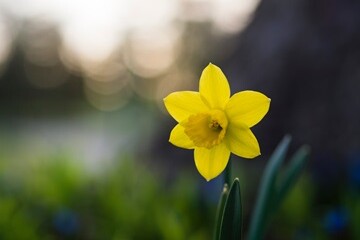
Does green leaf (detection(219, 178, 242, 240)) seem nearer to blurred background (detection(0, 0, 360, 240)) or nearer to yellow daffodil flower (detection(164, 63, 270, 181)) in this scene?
yellow daffodil flower (detection(164, 63, 270, 181))

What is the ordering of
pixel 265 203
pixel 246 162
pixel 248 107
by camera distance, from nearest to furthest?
pixel 248 107 < pixel 265 203 < pixel 246 162

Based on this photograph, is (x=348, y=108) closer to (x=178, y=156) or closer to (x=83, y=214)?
(x=178, y=156)

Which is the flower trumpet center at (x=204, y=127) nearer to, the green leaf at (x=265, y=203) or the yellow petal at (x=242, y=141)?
the yellow petal at (x=242, y=141)

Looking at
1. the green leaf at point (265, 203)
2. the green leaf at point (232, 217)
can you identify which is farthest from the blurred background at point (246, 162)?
the green leaf at point (232, 217)

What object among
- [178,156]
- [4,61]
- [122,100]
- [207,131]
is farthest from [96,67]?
[207,131]

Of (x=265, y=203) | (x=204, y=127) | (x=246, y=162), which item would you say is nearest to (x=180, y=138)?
(x=204, y=127)

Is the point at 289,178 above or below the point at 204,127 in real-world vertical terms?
below

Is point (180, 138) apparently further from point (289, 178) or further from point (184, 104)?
point (289, 178)
